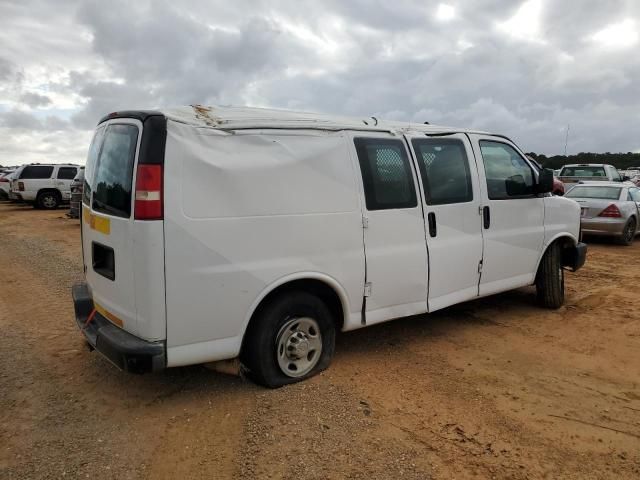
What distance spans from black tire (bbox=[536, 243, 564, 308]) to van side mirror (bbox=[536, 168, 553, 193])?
76cm

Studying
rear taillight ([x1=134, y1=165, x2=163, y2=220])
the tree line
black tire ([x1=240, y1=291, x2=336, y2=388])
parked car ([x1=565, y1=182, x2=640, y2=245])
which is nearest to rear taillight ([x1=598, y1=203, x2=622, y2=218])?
parked car ([x1=565, y1=182, x2=640, y2=245])

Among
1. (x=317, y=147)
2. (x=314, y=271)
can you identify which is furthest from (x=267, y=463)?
(x=317, y=147)

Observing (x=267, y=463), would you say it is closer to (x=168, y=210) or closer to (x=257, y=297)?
(x=257, y=297)

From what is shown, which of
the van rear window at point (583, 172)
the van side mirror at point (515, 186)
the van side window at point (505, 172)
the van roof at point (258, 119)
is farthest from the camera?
the van rear window at point (583, 172)

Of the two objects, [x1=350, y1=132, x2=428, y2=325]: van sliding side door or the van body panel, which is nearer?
the van body panel

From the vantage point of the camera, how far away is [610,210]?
11891 mm

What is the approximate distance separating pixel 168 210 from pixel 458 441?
2.34m

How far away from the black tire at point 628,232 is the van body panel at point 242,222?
10.3 metres

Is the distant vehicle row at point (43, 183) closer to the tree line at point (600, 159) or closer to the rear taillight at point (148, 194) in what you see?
the rear taillight at point (148, 194)

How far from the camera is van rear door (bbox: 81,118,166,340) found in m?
Answer: 3.22

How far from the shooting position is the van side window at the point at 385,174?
4.21 metres

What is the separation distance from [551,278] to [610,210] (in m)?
7.08

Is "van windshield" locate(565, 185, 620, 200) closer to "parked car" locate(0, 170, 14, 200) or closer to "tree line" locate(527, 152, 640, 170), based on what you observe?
"parked car" locate(0, 170, 14, 200)

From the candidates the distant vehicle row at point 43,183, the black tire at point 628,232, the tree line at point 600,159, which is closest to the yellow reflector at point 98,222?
the black tire at point 628,232
